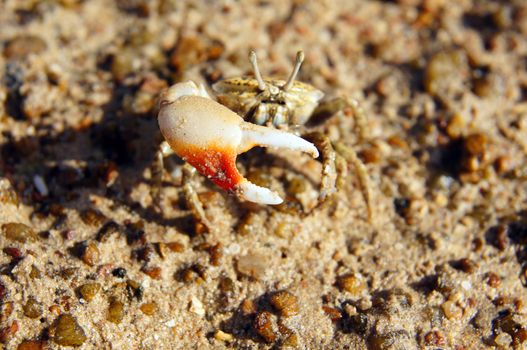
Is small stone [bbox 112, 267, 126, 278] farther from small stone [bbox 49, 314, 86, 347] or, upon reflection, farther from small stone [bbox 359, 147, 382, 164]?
small stone [bbox 359, 147, 382, 164]

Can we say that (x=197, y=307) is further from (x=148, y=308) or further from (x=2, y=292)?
(x=2, y=292)

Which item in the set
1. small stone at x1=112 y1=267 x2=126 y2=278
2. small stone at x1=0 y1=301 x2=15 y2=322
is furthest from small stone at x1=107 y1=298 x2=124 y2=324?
small stone at x1=0 y1=301 x2=15 y2=322

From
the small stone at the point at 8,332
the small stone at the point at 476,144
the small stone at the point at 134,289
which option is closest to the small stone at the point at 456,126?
the small stone at the point at 476,144

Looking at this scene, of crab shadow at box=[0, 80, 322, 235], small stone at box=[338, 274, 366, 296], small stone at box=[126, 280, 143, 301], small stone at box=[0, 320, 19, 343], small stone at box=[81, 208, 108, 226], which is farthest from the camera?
crab shadow at box=[0, 80, 322, 235]

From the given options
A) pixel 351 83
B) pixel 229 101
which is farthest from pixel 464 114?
pixel 229 101

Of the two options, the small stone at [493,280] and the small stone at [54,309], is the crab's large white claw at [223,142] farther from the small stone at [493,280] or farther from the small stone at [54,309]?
the small stone at [493,280]

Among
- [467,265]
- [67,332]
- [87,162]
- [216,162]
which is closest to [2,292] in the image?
[67,332]
